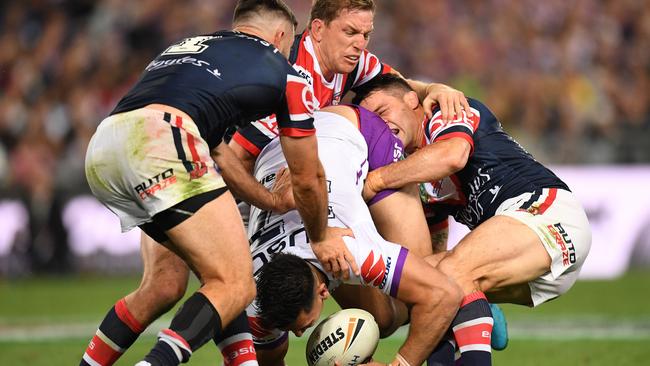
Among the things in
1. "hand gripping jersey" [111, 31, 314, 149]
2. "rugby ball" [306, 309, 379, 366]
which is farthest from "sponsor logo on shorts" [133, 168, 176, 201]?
"rugby ball" [306, 309, 379, 366]

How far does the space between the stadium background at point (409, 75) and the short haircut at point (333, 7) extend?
18.7 ft

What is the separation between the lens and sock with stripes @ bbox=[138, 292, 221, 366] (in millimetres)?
5332

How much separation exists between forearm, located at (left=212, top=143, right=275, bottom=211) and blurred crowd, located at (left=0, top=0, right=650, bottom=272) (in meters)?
9.76

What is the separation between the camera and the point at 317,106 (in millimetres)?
7555

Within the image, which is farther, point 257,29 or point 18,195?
point 18,195

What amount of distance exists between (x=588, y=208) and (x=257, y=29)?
32.1 feet

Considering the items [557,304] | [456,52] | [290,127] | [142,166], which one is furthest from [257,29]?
[456,52]

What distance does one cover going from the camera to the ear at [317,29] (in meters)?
7.57

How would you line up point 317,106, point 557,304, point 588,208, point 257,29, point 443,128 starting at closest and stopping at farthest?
point 257,29
point 443,128
point 317,106
point 557,304
point 588,208

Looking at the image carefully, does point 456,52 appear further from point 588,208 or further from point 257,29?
point 257,29

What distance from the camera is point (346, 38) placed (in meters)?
7.39

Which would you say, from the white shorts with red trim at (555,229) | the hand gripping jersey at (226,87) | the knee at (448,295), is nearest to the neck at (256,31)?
the hand gripping jersey at (226,87)

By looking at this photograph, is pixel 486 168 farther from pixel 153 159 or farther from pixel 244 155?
pixel 153 159

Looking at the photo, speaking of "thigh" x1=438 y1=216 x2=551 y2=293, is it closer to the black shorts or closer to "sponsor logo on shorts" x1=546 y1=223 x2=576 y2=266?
"sponsor logo on shorts" x1=546 y1=223 x2=576 y2=266
